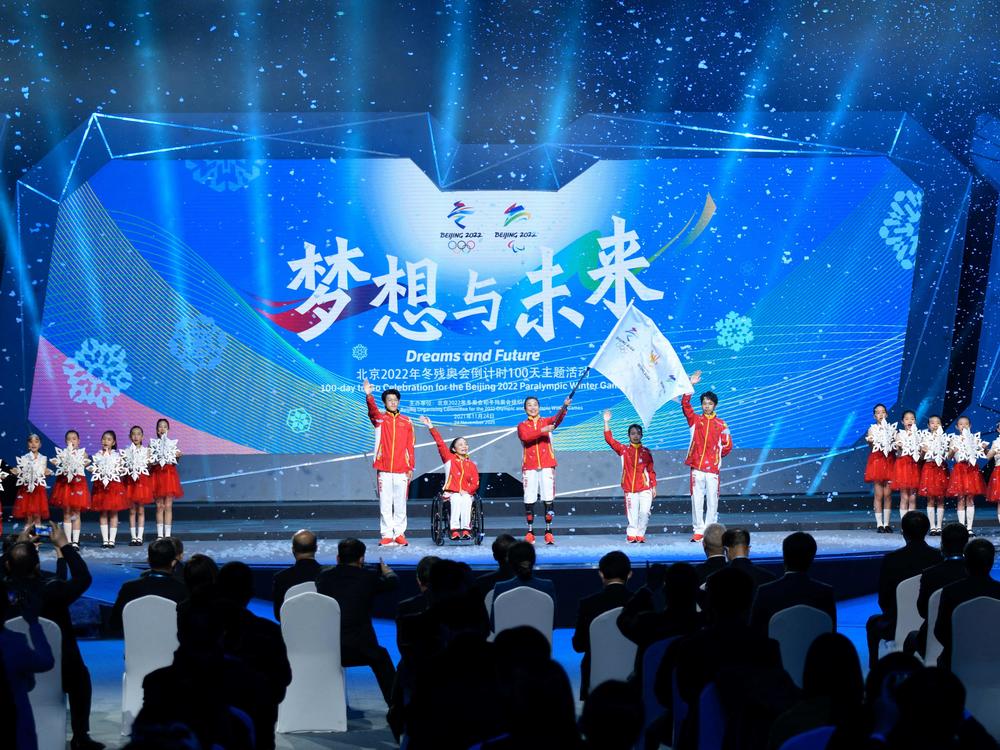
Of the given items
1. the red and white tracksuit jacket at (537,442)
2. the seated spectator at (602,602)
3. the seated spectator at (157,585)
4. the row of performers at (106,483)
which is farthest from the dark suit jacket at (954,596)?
the row of performers at (106,483)

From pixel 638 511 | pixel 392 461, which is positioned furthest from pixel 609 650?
pixel 392 461

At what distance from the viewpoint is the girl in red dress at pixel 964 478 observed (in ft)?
34.2

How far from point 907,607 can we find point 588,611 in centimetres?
144

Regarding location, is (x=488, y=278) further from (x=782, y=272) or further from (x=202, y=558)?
(x=202, y=558)

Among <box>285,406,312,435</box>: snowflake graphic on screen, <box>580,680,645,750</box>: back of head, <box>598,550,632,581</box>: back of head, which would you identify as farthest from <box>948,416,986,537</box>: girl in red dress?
<box>580,680,645,750</box>: back of head

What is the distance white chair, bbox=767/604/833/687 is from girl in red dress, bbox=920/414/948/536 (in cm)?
700

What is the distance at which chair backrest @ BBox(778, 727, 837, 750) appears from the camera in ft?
7.59

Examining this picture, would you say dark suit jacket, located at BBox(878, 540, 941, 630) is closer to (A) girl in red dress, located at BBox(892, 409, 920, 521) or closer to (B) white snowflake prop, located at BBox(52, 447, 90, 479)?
(A) girl in red dress, located at BBox(892, 409, 920, 521)

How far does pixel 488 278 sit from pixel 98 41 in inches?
163

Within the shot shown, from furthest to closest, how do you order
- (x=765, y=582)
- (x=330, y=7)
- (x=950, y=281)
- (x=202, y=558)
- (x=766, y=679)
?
(x=950, y=281), (x=330, y=7), (x=765, y=582), (x=202, y=558), (x=766, y=679)

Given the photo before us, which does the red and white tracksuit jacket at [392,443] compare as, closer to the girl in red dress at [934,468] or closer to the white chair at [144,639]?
the girl in red dress at [934,468]

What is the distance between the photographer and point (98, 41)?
1104cm

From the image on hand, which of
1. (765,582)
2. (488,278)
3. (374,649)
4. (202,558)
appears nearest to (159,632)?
(202,558)

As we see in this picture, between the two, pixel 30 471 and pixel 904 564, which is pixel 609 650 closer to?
pixel 904 564
